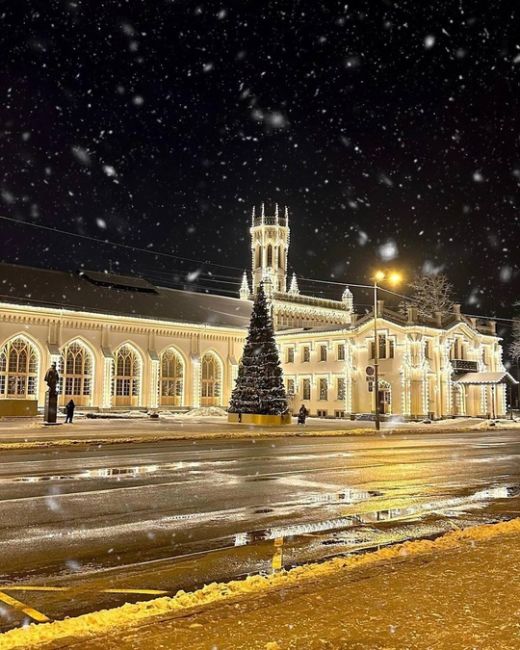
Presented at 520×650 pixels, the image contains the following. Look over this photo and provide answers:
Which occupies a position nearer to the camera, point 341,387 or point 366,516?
point 366,516

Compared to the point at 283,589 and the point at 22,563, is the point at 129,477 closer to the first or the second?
the point at 22,563

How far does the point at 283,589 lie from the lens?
223 inches

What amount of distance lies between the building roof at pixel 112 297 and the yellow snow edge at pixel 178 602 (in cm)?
4570

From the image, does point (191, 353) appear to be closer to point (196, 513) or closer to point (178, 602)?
point (196, 513)

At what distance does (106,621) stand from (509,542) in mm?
4783

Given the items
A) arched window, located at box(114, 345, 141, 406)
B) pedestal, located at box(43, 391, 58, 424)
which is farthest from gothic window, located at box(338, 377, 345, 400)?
pedestal, located at box(43, 391, 58, 424)

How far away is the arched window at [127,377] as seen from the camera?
54.2 m

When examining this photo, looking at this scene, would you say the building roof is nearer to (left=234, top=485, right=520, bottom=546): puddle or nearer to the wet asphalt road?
the wet asphalt road

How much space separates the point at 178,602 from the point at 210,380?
55451mm

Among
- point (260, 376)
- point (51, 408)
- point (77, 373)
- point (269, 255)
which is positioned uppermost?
point (269, 255)

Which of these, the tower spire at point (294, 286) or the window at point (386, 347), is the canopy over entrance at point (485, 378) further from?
the tower spire at point (294, 286)

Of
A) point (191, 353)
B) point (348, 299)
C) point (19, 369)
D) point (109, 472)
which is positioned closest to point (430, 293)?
point (348, 299)

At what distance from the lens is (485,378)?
52.5 m

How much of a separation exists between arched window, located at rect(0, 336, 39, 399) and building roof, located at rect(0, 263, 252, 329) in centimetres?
335
